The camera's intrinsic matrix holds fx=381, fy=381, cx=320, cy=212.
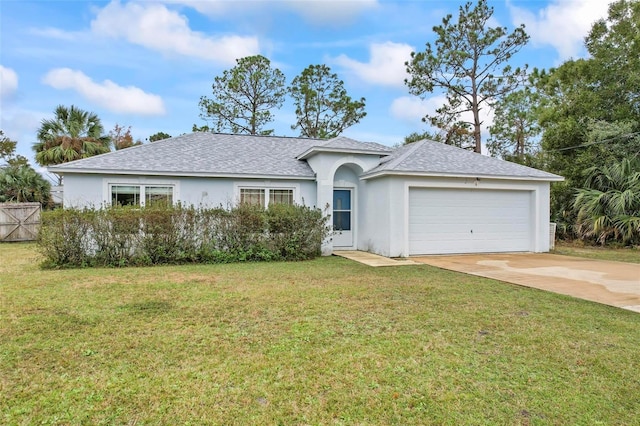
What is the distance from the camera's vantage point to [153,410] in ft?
9.75

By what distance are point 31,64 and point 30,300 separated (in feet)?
43.4

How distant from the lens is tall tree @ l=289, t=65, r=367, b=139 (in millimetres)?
28703

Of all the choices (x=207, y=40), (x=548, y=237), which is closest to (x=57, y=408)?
(x=548, y=237)

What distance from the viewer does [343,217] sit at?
46.3 feet

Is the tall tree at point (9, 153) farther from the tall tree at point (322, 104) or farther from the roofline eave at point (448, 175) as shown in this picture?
the roofline eave at point (448, 175)

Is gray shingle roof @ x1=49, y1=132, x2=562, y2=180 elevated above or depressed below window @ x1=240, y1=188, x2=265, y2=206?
above

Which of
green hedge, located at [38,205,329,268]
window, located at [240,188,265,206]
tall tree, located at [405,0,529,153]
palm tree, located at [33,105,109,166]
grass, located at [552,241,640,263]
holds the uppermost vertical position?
tall tree, located at [405,0,529,153]

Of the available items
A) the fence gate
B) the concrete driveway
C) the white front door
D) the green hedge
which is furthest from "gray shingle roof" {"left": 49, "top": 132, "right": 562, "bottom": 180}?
the fence gate

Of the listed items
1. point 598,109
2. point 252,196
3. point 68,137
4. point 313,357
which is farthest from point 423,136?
point 313,357

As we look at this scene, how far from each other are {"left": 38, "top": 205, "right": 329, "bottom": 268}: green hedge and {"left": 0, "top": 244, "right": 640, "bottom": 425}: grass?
9.27ft

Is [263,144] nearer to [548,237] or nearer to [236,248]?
[236,248]

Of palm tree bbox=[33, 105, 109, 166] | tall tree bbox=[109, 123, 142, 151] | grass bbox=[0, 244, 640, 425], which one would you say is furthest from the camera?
tall tree bbox=[109, 123, 142, 151]

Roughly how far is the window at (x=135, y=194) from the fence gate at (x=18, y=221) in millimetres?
9359

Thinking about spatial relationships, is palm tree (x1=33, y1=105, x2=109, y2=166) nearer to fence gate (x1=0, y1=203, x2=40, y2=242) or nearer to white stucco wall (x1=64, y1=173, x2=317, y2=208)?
fence gate (x1=0, y1=203, x2=40, y2=242)
